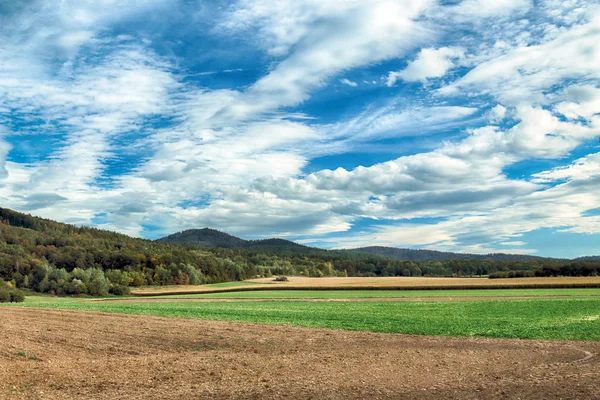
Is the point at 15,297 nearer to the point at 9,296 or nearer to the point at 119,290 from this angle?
the point at 9,296

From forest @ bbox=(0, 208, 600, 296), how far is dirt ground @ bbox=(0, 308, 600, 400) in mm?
95506

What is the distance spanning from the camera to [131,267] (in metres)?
140

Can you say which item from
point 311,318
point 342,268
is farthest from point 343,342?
point 342,268

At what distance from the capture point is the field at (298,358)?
1612 cm

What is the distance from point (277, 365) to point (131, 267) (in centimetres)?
12856

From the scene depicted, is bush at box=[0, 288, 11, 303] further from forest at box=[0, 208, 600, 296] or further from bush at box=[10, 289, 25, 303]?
forest at box=[0, 208, 600, 296]

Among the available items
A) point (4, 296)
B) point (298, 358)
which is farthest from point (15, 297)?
point (298, 358)

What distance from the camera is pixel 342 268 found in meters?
198

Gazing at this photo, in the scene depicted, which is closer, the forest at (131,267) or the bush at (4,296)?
the bush at (4,296)

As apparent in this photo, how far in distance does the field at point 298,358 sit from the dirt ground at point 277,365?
5cm

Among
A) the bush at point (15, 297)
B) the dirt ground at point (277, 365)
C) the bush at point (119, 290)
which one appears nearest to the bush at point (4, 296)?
the bush at point (15, 297)

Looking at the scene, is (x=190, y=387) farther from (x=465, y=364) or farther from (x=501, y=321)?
(x=501, y=321)

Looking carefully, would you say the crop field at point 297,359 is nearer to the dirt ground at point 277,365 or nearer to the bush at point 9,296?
the dirt ground at point 277,365

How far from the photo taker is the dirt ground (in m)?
15.9
